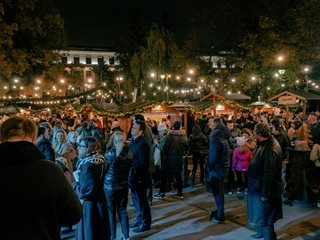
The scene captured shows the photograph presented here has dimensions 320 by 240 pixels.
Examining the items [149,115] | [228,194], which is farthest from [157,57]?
[228,194]

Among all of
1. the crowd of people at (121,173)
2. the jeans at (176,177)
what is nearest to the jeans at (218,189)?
the crowd of people at (121,173)

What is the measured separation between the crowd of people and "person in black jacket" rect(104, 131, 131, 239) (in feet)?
0.05

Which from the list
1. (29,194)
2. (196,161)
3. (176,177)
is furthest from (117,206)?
(196,161)

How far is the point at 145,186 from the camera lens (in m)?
6.30

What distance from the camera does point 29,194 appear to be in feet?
6.93

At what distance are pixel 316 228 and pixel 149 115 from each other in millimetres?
12775

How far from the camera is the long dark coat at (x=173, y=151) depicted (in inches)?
317

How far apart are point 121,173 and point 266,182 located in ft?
6.97

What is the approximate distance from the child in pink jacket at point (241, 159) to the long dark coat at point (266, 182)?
10.3ft

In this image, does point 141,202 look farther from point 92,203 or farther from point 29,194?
point 29,194

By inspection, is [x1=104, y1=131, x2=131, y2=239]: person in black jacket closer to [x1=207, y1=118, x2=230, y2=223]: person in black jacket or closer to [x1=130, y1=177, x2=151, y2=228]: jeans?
[x1=130, y1=177, x2=151, y2=228]: jeans

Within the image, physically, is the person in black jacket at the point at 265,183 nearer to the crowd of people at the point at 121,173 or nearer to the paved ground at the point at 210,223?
the crowd of people at the point at 121,173

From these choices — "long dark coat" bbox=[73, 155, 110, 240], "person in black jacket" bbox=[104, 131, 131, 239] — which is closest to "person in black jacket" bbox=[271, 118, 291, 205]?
"person in black jacket" bbox=[104, 131, 131, 239]

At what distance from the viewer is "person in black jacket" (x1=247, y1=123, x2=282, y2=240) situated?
16.1ft
